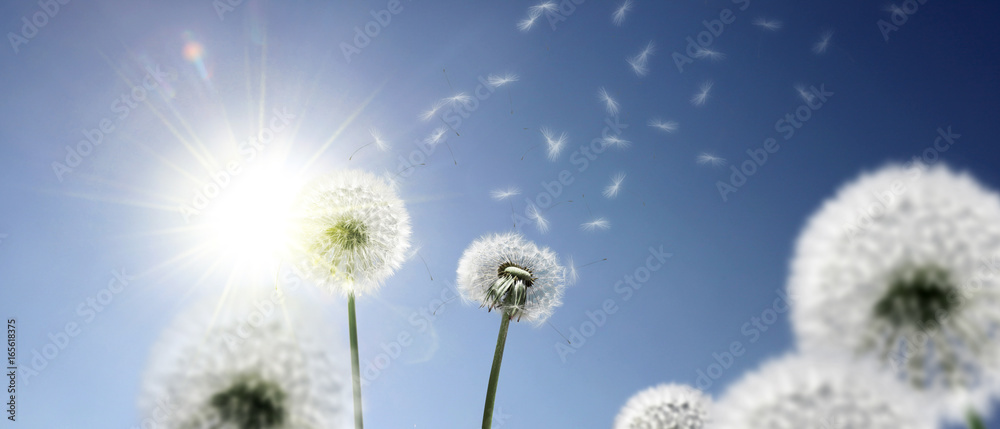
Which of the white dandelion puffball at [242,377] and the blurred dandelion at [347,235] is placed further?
the blurred dandelion at [347,235]

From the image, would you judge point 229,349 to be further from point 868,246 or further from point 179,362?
point 868,246

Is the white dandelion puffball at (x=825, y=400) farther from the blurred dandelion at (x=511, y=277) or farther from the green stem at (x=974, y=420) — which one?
the blurred dandelion at (x=511, y=277)

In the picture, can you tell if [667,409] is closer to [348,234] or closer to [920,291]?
[920,291]

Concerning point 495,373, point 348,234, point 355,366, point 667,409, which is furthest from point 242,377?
point 667,409

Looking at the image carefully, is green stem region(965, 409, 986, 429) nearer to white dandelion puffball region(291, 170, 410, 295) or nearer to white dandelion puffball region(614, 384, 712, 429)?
white dandelion puffball region(614, 384, 712, 429)

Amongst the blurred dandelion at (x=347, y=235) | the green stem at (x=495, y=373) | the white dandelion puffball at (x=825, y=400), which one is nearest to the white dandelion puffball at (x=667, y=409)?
the green stem at (x=495, y=373)

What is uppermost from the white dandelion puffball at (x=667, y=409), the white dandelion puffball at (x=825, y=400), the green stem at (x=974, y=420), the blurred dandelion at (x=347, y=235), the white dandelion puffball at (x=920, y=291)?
the blurred dandelion at (x=347, y=235)

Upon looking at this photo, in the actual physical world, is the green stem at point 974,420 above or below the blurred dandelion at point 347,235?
below
